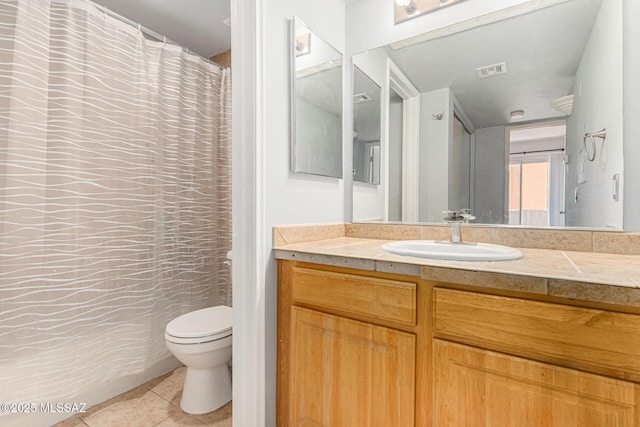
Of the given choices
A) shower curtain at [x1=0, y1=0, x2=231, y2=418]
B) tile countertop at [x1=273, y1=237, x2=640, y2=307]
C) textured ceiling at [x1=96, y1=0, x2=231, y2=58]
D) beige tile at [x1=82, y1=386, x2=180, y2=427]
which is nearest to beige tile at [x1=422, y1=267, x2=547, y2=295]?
tile countertop at [x1=273, y1=237, x2=640, y2=307]

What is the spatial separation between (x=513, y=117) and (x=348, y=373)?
1.34 metres

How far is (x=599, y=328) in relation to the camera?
2.39 feet

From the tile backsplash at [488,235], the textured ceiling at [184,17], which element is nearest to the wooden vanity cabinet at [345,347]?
the tile backsplash at [488,235]

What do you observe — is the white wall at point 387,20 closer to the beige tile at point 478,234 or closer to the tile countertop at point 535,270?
the beige tile at point 478,234

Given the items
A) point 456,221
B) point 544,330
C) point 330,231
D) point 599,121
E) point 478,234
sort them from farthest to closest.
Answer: point 330,231 → point 478,234 → point 456,221 → point 599,121 → point 544,330

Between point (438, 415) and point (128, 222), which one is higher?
point (128, 222)

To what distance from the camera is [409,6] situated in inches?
63.3

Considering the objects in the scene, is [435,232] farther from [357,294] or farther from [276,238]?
[276,238]

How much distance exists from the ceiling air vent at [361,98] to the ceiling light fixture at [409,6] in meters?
0.46

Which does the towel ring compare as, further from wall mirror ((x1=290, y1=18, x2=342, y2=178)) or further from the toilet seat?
the toilet seat

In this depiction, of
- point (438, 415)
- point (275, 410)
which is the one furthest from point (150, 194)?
point (438, 415)

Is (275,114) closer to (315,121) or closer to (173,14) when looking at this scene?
(315,121)

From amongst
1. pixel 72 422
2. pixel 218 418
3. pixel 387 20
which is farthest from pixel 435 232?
pixel 72 422

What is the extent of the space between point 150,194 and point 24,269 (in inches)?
26.8
